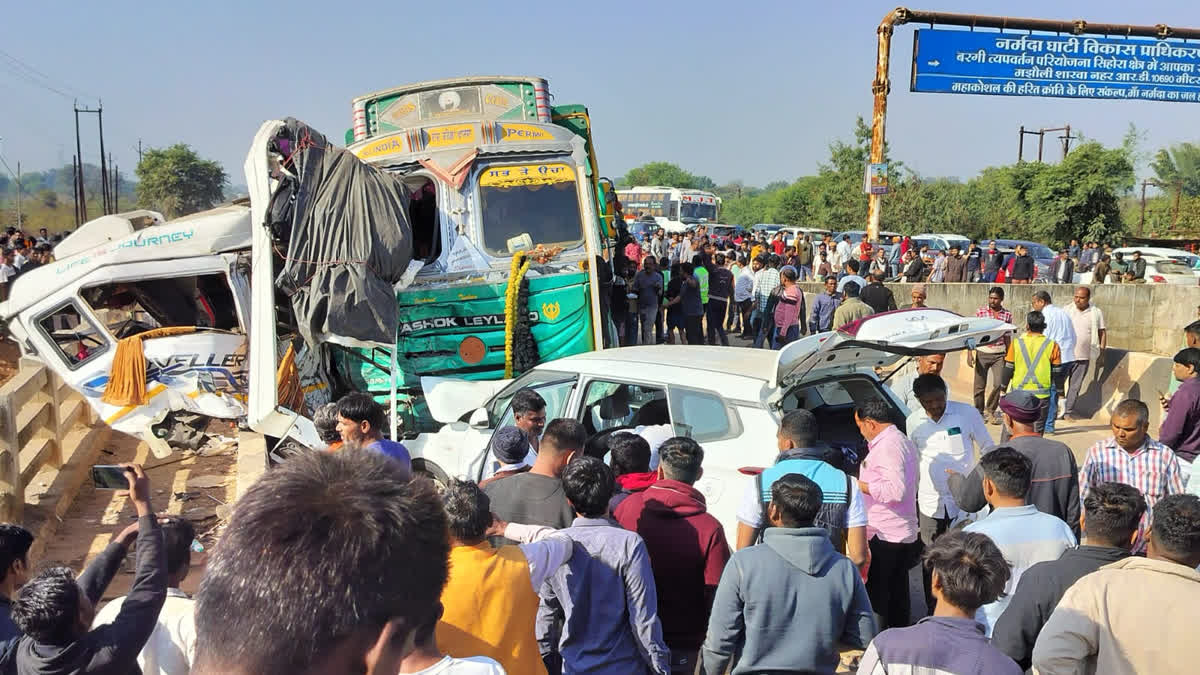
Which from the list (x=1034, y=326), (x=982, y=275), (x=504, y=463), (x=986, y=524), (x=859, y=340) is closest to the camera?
(x=986, y=524)

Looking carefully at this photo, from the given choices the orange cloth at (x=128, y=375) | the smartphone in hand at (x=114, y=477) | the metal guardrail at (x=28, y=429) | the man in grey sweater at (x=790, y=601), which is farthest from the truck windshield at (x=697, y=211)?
the smartphone in hand at (x=114, y=477)

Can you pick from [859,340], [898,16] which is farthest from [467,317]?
[898,16]

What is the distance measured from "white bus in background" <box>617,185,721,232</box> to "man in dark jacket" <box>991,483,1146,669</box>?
45064mm

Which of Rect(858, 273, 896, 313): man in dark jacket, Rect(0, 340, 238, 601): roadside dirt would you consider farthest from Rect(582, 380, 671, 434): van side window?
Rect(858, 273, 896, 313): man in dark jacket

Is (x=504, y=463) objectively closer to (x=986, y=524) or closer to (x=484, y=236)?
(x=986, y=524)

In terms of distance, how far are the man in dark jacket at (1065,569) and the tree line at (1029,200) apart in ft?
108

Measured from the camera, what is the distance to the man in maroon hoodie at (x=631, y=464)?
4102mm

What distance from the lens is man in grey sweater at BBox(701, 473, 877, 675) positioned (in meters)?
3.19

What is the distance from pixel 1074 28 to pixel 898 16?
13.5 feet

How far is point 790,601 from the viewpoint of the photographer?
319 centimetres

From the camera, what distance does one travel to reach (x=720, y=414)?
506 centimetres

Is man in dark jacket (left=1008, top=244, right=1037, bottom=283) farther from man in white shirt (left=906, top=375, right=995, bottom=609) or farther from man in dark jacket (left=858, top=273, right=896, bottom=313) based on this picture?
man in white shirt (left=906, top=375, right=995, bottom=609)

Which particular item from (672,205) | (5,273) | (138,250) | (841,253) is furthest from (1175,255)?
(672,205)

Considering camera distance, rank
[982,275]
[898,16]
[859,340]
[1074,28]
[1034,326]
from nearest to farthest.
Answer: [859,340] < [1034,326] < [898,16] < [1074,28] < [982,275]
